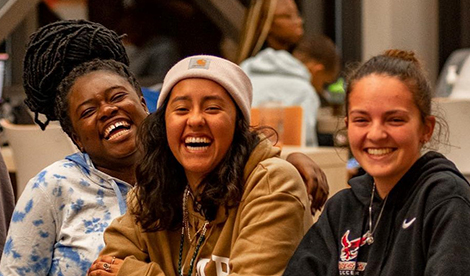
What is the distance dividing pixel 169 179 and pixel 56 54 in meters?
0.57

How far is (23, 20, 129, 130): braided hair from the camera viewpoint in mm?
2717

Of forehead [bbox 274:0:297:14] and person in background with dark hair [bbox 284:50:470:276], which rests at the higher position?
person in background with dark hair [bbox 284:50:470:276]

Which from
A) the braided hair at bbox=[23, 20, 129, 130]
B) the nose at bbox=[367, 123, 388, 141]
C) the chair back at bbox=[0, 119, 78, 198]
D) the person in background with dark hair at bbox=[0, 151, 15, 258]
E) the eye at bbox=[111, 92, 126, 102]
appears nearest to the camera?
the nose at bbox=[367, 123, 388, 141]

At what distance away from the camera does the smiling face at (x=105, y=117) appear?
2.56 meters

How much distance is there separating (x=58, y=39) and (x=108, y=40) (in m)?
0.15

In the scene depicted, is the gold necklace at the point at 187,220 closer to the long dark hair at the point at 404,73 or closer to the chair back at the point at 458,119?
the long dark hair at the point at 404,73

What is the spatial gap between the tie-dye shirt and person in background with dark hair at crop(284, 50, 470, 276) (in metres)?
0.61

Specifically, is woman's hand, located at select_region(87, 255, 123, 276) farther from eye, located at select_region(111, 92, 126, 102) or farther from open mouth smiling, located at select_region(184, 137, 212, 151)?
eye, located at select_region(111, 92, 126, 102)

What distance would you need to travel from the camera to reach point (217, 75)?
7.58 ft

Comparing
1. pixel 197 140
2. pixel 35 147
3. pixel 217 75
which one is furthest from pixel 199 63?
pixel 35 147

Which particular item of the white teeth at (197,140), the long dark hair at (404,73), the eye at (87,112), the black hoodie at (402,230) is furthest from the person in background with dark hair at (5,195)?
the long dark hair at (404,73)

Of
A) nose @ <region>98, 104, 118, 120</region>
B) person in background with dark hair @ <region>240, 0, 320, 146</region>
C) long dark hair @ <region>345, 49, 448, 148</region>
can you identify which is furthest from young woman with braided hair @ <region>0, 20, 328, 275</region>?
person in background with dark hair @ <region>240, 0, 320, 146</region>

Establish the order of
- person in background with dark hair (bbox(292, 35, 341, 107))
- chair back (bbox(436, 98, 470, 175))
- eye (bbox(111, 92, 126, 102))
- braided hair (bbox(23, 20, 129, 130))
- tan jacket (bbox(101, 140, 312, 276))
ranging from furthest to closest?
person in background with dark hair (bbox(292, 35, 341, 107)), chair back (bbox(436, 98, 470, 175)), braided hair (bbox(23, 20, 129, 130)), eye (bbox(111, 92, 126, 102)), tan jacket (bbox(101, 140, 312, 276))

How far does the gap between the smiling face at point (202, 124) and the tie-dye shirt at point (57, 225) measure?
1.16ft
